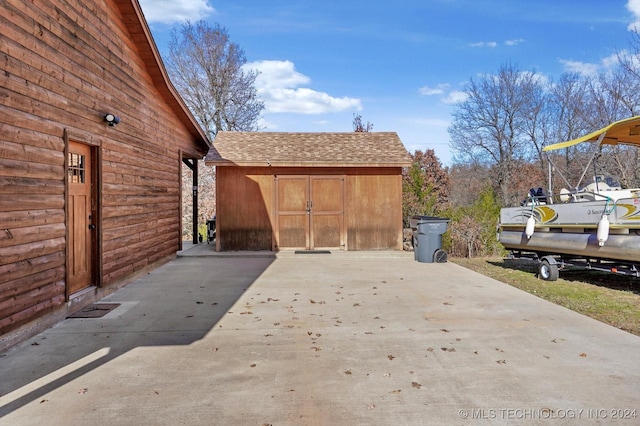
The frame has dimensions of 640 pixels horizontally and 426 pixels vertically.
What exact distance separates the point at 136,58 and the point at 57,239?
436 cm

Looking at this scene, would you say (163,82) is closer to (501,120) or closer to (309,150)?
(309,150)

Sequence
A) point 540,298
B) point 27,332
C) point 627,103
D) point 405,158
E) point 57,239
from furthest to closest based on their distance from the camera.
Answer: point 627,103 < point 405,158 < point 540,298 < point 57,239 < point 27,332

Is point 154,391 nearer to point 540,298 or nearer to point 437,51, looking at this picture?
point 540,298

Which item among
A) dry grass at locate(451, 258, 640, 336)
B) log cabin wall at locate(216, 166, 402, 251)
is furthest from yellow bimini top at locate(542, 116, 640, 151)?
log cabin wall at locate(216, 166, 402, 251)

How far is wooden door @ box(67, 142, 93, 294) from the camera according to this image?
5602mm

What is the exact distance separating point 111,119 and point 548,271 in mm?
8154

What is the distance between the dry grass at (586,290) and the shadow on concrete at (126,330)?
491 cm

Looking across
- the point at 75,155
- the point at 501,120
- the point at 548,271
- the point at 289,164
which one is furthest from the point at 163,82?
the point at 501,120

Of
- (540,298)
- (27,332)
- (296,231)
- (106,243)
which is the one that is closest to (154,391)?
(27,332)

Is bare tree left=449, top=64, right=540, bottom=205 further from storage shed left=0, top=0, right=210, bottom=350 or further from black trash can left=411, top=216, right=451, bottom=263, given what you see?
storage shed left=0, top=0, right=210, bottom=350

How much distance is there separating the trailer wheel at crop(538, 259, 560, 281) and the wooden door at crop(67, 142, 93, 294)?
26.2ft

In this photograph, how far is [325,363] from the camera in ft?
12.1

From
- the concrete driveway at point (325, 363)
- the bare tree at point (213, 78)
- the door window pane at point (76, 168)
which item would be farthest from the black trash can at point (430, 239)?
the bare tree at point (213, 78)

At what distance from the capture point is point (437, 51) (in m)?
18.5
